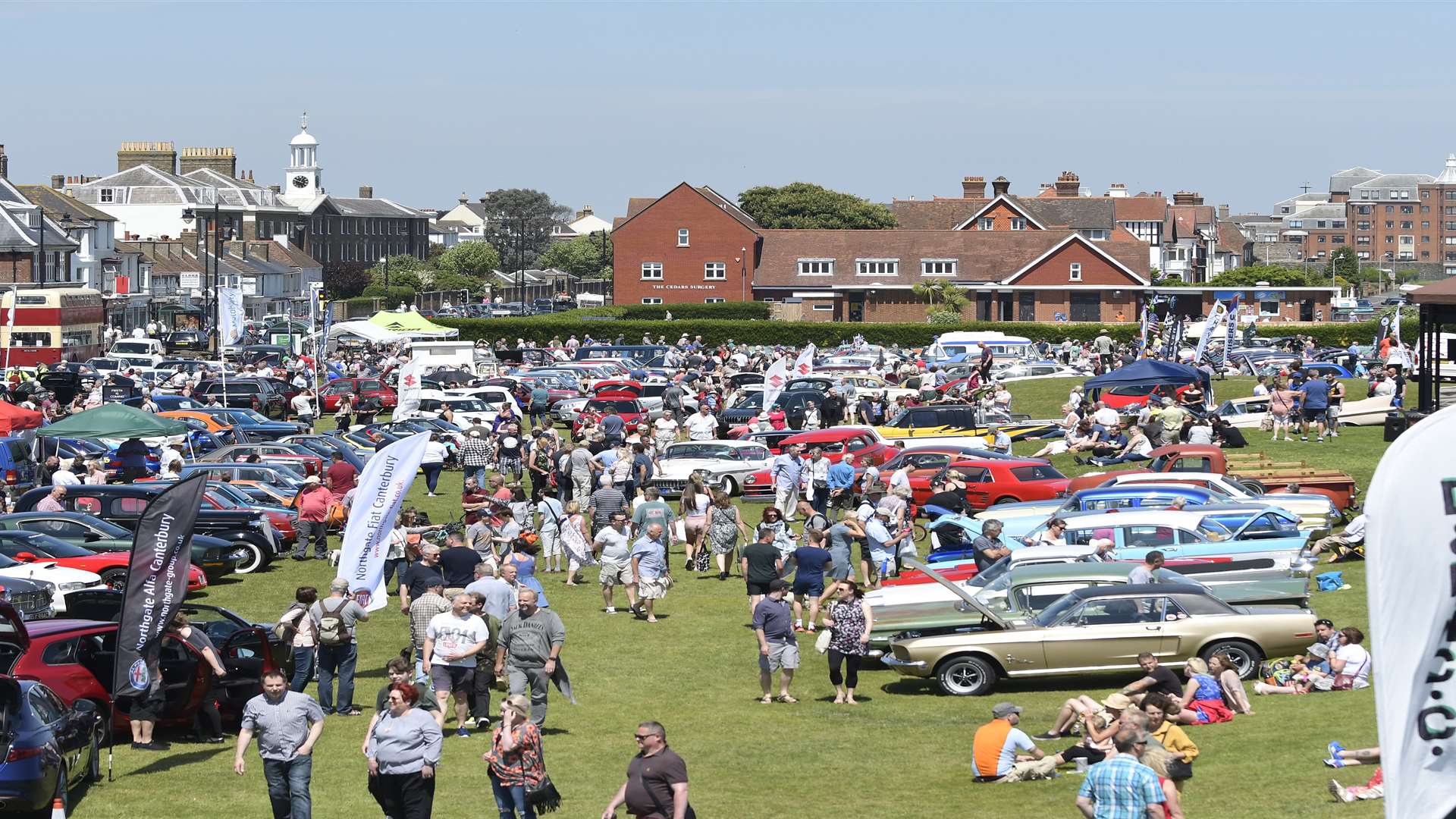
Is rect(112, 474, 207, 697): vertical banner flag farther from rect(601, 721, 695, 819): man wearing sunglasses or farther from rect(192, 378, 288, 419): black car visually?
rect(192, 378, 288, 419): black car

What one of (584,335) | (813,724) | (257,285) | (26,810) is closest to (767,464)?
(813,724)

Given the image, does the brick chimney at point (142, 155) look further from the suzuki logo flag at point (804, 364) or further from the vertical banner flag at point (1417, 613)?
the vertical banner flag at point (1417, 613)

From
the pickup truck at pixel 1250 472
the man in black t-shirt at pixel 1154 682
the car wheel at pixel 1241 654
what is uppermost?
the pickup truck at pixel 1250 472

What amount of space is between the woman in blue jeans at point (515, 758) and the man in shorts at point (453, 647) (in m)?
3.41

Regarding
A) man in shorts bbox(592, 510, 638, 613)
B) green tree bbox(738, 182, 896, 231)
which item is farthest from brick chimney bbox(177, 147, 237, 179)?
man in shorts bbox(592, 510, 638, 613)

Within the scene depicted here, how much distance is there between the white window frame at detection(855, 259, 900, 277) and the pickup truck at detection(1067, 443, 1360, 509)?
6647 centimetres

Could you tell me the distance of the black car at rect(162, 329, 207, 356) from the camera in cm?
7212

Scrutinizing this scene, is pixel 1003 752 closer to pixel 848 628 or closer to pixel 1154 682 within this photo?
pixel 1154 682

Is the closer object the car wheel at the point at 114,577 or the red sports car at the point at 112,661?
the red sports car at the point at 112,661

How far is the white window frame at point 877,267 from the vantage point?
9738 cm

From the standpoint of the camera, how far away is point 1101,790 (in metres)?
10.2

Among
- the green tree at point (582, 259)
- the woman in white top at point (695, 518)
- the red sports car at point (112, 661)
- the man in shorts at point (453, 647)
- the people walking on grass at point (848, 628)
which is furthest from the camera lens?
the green tree at point (582, 259)

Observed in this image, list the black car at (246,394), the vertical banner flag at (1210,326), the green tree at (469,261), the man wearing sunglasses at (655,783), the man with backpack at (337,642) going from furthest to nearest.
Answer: the green tree at (469,261), the vertical banner flag at (1210,326), the black car at (246,394), the man with backpack at (337,642), the man wearing sunglasses at (655,783)

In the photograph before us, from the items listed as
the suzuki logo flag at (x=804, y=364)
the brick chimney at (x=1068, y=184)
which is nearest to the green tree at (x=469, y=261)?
the brick chimney at (x=1068, y=184)
